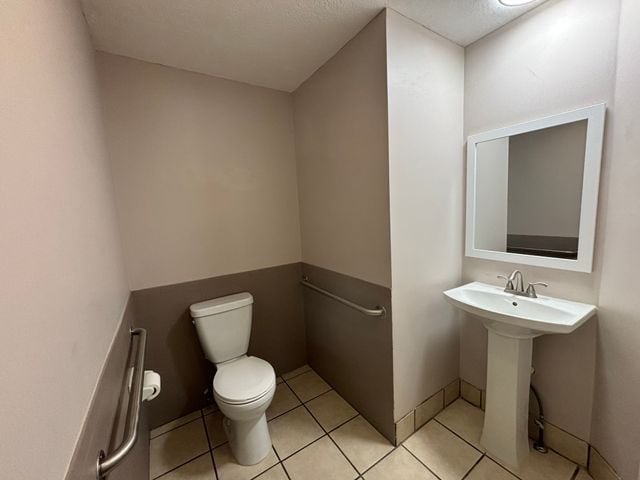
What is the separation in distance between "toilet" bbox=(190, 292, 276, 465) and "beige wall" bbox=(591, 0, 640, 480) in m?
1.67

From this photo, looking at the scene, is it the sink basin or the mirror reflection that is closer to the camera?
the sink basin

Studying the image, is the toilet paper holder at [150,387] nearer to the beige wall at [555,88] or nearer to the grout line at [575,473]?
the beige wall at [555,88]

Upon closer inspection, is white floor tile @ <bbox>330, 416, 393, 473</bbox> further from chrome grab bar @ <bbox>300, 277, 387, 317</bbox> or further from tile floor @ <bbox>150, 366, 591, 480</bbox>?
chrome grab bar @ <bbox>300, 277, 387, 317</bbox>

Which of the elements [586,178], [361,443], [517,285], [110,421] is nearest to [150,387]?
[110,421]

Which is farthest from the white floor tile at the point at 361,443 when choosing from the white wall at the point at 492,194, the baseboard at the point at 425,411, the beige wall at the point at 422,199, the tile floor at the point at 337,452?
the white wall at the point at 492,194

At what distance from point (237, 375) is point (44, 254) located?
1323mm

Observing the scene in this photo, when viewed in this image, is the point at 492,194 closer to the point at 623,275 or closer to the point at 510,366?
the point at 623,275

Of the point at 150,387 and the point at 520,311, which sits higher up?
the point at 520,311

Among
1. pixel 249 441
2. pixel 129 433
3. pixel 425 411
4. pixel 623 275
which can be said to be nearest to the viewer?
pixel 129 433

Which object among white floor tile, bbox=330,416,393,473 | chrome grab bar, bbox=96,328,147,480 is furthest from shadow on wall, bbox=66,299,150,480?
white floor tile, bbox=330,416,393,473

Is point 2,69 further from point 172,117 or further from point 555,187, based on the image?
point 555,187

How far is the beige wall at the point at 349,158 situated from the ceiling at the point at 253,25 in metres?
0.15

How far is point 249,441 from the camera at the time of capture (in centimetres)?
152

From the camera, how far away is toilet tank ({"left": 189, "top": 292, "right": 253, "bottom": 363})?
174 centimetres
